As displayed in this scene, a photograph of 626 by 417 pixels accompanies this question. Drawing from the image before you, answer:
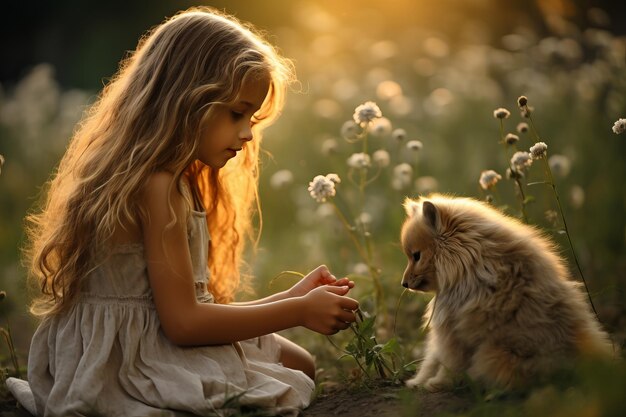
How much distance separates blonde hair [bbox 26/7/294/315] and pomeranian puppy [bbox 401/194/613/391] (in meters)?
1.04

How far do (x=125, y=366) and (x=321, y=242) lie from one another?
3106 millimetres

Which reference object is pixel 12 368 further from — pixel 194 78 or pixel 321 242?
pixel 321 242

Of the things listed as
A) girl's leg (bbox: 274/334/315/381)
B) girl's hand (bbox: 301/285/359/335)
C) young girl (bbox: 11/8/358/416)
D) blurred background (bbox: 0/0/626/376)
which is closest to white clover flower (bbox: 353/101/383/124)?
blurred background (bbox: 0/0/626/376)

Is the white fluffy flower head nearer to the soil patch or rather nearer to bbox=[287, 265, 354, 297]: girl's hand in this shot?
bbox=[287, 265, 354, 297]: girl's hand

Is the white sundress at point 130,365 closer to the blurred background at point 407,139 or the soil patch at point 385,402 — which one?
the soil patch at point 385,402

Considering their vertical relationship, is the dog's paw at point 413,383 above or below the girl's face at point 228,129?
below

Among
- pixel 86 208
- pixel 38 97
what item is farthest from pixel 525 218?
pixel 38 97

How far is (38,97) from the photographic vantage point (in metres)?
8.15

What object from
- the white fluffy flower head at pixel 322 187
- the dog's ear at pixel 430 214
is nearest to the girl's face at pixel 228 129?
the white fluffy flower head at pixel 322 187

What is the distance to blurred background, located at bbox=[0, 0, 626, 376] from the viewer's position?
5332 millimetres

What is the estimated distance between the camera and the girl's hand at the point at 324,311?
328 cm

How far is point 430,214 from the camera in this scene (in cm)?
336

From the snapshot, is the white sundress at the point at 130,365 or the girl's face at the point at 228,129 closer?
the white sundress at the point at 130,365

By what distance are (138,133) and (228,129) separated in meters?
0.38
